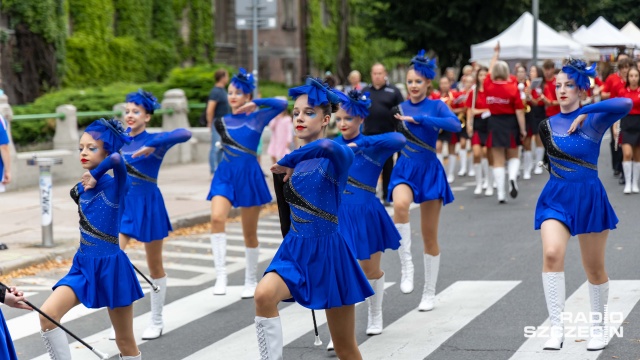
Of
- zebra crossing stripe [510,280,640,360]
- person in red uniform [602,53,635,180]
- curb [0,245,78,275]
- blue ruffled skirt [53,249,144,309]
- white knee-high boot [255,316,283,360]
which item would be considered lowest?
curb [0,245,78,275]

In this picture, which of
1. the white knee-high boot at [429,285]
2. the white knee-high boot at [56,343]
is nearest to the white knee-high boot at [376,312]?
A: the white knee-high boot at [429,285]

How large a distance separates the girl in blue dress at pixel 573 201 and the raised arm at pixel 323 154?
202 centimetres

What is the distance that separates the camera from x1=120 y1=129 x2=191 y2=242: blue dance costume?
8.50 m

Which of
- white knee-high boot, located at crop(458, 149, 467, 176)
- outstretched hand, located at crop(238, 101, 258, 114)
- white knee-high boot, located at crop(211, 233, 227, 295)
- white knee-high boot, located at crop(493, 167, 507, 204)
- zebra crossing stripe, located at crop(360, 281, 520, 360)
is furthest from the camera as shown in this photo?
white knee-high boot, located at crop(458, 149, 467, 176)

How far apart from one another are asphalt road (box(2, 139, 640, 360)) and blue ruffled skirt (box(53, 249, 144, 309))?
1.40 metres

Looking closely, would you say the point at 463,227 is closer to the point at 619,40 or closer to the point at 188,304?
the point at 188,304

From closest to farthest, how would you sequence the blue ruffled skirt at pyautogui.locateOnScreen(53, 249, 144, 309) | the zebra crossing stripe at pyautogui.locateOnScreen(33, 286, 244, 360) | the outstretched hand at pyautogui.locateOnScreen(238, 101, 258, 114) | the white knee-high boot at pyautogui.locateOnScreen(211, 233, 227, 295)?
the blue ruffled skirt at pyautogui.locateOnScreen(53, 249, 144, 309) < the zebra crossing stripe at pyautogui.locateOnScreen(33, 286, 244, 360) < the outstretched hand at pyautogui.locateOnScreen(238, 101, 258, 114) < the white knee-high boot at pyautogui.locateOnScreen(211, 233, 227, 295)

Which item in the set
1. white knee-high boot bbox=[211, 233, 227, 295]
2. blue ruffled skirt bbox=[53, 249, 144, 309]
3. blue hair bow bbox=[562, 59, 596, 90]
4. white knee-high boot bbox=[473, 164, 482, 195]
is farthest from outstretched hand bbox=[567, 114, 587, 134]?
white knee-high boot bbox=[473, 164, 482, 195]

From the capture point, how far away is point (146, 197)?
8656 mm

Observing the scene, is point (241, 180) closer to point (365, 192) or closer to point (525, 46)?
point (365, 192)

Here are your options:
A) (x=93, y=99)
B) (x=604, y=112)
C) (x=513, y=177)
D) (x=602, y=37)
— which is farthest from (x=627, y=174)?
(x=602, y=37)

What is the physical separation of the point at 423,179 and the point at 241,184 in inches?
71.1

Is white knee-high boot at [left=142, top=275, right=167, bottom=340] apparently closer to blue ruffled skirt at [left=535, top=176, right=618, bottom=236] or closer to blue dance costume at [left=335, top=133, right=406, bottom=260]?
blue dance costume at [left=335, top=133, right=406, bottom=260]

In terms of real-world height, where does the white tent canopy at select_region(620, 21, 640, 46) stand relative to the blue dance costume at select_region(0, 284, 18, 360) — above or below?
above
